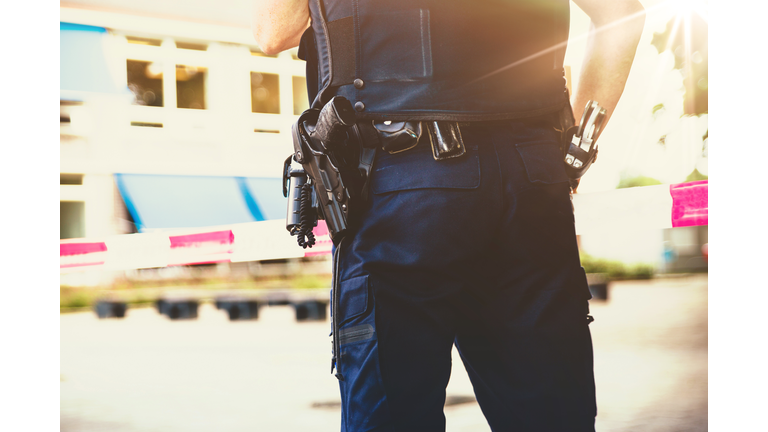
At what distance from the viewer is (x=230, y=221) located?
22.2 ft

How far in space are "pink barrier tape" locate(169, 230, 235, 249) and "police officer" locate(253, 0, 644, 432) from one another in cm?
326

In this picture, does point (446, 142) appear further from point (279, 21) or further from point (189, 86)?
point (189, 86)

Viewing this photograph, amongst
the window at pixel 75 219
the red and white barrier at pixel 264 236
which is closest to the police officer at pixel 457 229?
the red and white barrier at pixel 264 236

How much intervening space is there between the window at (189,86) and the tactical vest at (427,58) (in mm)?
4378

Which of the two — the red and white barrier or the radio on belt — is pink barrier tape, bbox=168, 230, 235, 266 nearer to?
the red and white barrier

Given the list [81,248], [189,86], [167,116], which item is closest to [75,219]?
[81,248]

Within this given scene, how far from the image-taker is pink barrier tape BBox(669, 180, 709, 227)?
8.77ft

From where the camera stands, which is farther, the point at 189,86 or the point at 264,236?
the point at 189,86

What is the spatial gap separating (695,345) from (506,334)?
12.4 ft

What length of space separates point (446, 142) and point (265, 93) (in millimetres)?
6920

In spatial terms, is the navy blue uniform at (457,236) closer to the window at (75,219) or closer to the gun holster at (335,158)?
the gun holster at (335,158)
